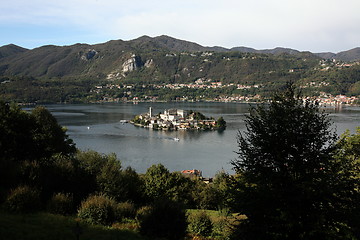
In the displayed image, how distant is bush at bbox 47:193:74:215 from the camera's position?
4836 mm

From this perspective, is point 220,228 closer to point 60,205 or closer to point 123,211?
point 123,211

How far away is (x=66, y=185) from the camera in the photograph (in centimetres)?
597

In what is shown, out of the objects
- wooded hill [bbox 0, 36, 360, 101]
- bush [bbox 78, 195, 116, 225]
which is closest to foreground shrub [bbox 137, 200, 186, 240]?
bush [bbox 78, 195, 116, 225]

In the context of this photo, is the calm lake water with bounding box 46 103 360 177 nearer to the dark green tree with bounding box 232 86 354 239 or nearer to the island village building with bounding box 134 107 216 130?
the island village building with bounding box 134 107 216 130

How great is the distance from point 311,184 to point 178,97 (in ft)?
290

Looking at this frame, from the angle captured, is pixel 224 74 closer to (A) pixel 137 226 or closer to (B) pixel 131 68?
(B) pixel 131 68

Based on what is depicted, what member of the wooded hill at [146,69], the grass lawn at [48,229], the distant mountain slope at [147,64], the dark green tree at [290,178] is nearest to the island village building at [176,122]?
the dark green tree at [290,178]

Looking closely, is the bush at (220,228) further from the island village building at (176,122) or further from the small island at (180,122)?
the island village building at (176,122)

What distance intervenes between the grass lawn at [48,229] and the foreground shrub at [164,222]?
0.57ft

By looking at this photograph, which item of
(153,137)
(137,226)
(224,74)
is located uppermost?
(224,74)

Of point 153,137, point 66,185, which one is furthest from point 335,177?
point 153,137

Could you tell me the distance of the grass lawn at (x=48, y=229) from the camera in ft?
12.5

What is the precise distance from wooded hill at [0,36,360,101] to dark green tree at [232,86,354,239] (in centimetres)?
7497

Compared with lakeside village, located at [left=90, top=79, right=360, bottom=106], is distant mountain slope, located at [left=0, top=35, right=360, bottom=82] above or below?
above
